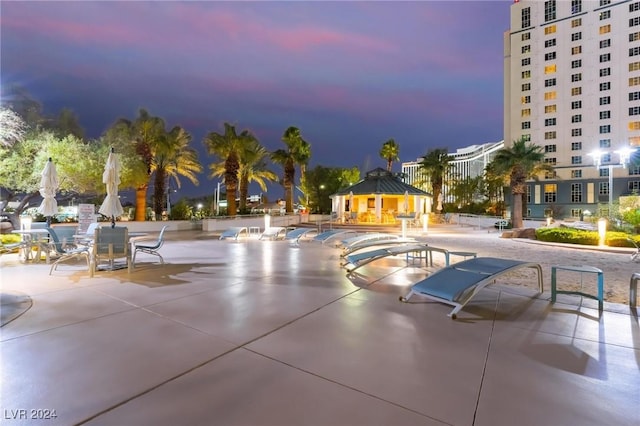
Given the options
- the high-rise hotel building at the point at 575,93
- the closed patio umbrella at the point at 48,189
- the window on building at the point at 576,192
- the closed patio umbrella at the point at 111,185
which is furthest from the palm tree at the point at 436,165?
the closed patio umbrella at the point at 48,189

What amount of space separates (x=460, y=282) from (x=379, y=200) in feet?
80.3

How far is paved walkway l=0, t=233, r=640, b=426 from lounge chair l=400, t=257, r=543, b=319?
8.2 inches

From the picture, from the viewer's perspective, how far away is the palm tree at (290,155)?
32.4 metres

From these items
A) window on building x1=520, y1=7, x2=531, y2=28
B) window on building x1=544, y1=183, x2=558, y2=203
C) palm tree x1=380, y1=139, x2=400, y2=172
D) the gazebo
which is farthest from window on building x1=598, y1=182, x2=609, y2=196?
the gazebo

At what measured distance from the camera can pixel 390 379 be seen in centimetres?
274

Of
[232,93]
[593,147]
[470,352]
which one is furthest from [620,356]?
[232,93]

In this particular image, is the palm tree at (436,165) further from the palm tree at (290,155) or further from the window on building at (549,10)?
the window on building at (549,10)

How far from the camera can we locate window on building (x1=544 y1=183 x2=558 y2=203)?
1818 inches

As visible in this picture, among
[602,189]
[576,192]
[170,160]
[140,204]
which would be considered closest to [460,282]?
[140,204]

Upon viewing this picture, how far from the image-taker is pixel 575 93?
47.1m

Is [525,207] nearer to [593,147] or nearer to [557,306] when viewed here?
[593,147]

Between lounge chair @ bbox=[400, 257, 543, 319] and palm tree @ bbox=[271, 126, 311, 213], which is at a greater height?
palm tree @ bbox=[271, 126, 311, 213]

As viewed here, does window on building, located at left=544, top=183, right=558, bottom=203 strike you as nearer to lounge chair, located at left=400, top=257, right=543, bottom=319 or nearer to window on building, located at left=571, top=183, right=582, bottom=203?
window on building, located at left=571, top=183, right=582, bottom=203

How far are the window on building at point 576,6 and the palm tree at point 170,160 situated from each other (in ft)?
191
